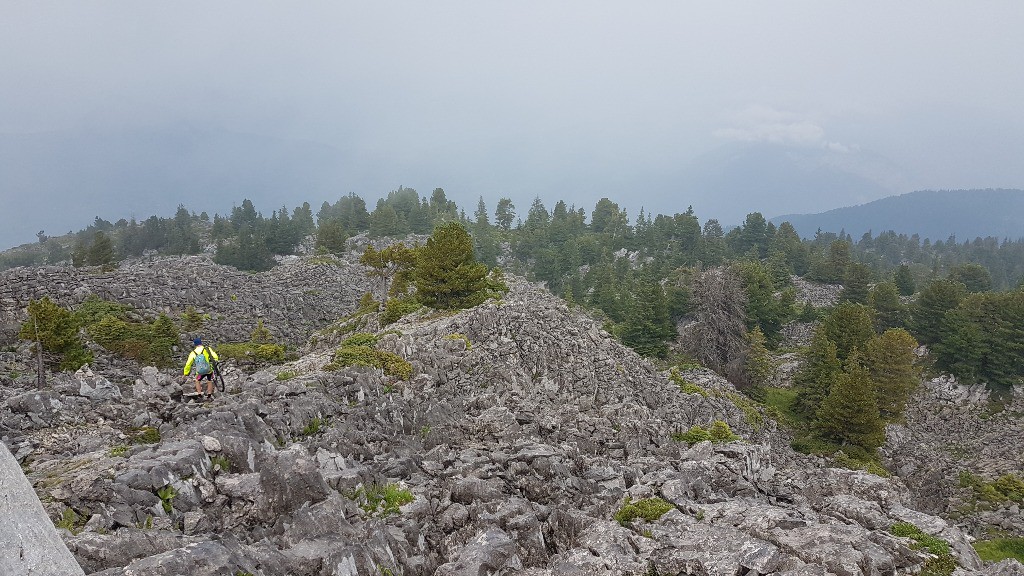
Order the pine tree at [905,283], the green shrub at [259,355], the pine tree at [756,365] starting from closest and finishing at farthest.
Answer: the green shrub at [259,355] → the pine tree at [756,365] → the pine tree at [905,283]

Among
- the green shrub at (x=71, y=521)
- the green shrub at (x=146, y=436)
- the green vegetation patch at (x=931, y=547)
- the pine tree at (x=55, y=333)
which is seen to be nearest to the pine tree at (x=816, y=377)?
the green vegetation patch at (x=931, y=547)

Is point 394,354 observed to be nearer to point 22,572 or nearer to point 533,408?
point 533,408

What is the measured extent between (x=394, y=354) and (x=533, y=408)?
787cm

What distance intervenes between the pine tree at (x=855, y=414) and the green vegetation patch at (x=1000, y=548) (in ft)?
28.8

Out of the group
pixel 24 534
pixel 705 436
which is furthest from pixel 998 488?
pixel 24 534

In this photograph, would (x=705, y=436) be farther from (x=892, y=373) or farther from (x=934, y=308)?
(x=934, y=308)

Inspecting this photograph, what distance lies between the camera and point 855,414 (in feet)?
123

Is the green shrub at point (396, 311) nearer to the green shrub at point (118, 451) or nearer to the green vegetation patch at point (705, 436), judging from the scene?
the green vegetation patch at point (705, 436)

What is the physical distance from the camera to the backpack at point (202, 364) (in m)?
20.1

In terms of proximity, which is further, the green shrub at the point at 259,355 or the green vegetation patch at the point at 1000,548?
the green shrub at the point at 259,355

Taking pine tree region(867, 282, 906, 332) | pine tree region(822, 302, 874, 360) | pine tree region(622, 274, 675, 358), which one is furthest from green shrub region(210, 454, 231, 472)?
pine tree region(867, 282, 906, 332)

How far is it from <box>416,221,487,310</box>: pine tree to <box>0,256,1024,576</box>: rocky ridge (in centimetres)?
998

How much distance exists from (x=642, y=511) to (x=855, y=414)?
30.6m

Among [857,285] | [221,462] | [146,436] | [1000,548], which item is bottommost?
[1000,548]
